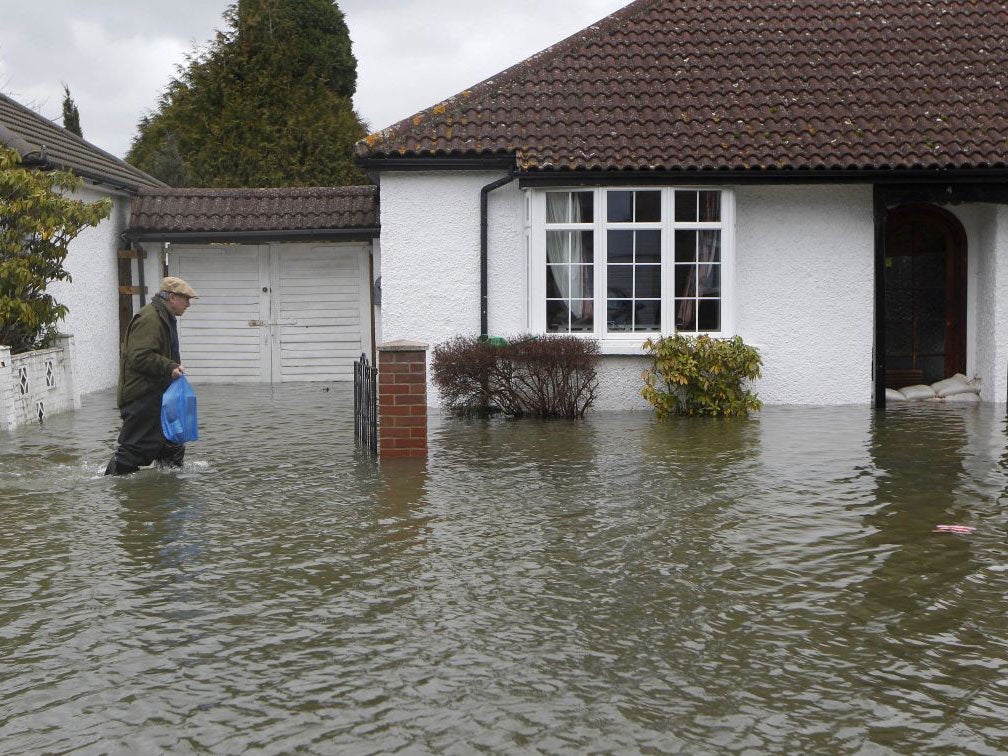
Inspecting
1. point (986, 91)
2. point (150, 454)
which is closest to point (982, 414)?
point (986, 91)

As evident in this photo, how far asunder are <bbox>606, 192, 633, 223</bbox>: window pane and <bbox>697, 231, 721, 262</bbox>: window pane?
2.91 feet

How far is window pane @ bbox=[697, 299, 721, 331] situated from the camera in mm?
15523

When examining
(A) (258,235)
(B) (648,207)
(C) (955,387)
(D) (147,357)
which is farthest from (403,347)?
(A) (258,235)

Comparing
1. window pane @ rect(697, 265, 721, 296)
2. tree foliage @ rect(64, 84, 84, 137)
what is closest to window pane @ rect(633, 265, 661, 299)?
window pane @ rect(697, 265, 721, 296)

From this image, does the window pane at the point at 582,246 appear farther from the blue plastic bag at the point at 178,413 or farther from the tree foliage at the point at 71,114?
the tree foliage at the point at 71,114

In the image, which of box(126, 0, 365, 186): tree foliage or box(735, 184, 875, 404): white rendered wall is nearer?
box(735, 184, 875, 404): white rendered wall

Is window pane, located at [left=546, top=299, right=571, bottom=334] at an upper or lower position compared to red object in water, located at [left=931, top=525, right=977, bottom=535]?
upper

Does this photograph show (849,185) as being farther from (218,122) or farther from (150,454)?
(218,122)

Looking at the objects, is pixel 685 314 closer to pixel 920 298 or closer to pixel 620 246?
pixel 620 246

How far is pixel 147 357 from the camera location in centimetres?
1038

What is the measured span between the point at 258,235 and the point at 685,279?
738 cm

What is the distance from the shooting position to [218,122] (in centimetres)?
3250

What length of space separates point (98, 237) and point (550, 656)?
1528 centimetres

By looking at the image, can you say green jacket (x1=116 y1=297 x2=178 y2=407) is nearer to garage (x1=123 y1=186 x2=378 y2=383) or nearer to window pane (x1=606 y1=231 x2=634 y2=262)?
window pane (x1=606 y1=231 x2=634 y2=262)
